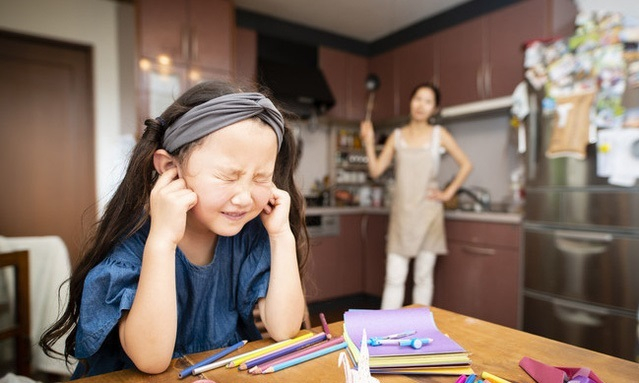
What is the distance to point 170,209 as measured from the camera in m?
0.65

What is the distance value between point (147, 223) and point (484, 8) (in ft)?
11.0

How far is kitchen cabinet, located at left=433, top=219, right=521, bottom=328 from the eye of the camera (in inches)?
101

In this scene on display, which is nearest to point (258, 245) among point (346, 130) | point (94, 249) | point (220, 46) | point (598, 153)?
point (94, 249)

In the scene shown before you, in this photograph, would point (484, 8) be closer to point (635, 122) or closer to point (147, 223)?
point (635, 122)

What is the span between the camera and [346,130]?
13.9 feet

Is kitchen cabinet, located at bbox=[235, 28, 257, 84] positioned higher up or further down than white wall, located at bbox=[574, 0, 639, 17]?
higher up

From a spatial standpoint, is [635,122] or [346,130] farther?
[346,130]

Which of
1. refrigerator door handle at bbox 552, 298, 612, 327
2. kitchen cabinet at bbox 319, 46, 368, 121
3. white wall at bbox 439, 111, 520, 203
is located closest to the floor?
white wall at bbox 439, 111, 520, 203

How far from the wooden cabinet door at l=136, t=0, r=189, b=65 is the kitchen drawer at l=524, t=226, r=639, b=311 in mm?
2686

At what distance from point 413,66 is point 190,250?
3291 mm

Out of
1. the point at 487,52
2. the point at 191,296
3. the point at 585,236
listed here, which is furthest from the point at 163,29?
the point at 585,236

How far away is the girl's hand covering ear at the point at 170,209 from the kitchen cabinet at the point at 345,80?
3329mm

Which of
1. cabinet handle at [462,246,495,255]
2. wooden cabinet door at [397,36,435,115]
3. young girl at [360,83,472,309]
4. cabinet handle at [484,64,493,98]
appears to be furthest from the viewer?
wooden cabinet door at [397,36,435,115]

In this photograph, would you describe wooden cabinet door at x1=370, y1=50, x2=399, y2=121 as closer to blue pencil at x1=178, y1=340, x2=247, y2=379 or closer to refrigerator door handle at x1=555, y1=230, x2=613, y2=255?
refrigerator door handle at x1=555, y1=230, x2=613, y2=255
